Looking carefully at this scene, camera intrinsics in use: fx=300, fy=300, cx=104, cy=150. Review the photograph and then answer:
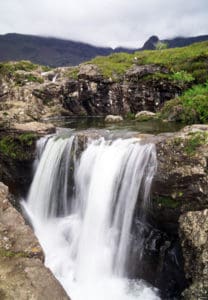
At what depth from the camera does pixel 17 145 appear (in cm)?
1709

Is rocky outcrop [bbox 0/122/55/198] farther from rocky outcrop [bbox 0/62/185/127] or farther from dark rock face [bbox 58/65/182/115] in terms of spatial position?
dark rock face [bbox 58/65/182/115]

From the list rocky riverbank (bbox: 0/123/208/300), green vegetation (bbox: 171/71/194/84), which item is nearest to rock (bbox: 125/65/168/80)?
green vegetation (bbox: 171/71/194/84)

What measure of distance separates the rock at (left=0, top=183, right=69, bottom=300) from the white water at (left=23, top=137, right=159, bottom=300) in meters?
2.99

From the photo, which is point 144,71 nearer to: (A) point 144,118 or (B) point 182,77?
(B) point 182,77

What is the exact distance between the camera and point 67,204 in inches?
562

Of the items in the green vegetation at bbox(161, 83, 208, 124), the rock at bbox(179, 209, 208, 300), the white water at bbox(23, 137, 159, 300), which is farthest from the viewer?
the green vegetation at bbox(161, 83, 208, 124)

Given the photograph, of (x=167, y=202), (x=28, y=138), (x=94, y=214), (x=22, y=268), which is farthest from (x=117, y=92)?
(x=22, y=268)

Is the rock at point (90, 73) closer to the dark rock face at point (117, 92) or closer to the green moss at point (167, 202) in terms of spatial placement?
the dark rock face at point (117, 92)

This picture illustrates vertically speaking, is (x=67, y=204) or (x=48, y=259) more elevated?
(x=67, y=204)

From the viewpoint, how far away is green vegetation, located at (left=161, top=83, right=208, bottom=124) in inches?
785

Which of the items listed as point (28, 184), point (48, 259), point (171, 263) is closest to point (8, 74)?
point (28, 184)

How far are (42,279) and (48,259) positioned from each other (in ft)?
16.3

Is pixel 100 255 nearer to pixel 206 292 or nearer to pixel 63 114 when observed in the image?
pixel 206 292

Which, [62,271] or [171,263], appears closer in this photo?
[171,263]
